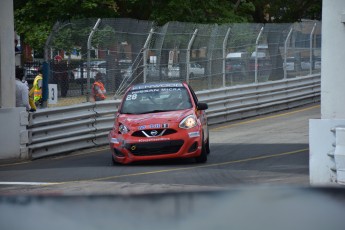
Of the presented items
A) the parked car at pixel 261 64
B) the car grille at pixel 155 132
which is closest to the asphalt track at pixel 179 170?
the car grille at pixel 155 132

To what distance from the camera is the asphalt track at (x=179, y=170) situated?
36.6 feet

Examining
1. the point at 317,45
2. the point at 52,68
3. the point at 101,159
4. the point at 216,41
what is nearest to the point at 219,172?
the point at 101,159

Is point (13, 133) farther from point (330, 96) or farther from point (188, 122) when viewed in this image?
point (330, 96)

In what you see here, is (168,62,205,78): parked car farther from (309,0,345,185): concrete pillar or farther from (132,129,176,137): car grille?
(309,0,345,185): concrete pillar

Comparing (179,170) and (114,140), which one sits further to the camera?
(114,140)

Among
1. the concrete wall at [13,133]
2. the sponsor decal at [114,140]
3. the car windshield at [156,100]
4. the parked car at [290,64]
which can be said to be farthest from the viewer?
the parked car at [290,64]

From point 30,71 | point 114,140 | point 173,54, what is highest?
point 173,54

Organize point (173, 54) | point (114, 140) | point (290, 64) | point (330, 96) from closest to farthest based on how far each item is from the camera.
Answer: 1. point (330, 96)
2. point (114, 140)
3. point (173, 54)
4. point (290, 64)

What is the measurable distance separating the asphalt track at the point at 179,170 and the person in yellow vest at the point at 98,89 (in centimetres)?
166

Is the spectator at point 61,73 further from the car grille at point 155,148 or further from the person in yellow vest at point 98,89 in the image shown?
the car grille at point 155,148

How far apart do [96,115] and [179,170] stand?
502cm

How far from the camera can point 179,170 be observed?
12969mm

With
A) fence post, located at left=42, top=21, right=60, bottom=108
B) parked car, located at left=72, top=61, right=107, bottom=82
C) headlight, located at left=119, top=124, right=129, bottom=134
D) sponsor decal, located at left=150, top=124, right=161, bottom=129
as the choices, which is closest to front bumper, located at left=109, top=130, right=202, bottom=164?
headlight, located at left=119, top=124, right=129, bottom=134

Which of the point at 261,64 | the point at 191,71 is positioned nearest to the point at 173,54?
the point at 191,71
